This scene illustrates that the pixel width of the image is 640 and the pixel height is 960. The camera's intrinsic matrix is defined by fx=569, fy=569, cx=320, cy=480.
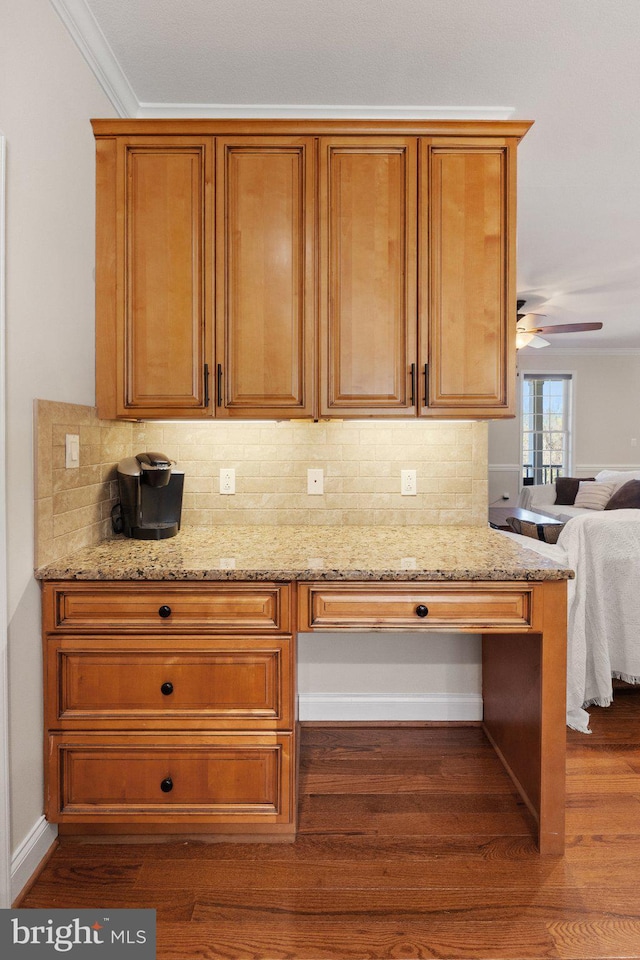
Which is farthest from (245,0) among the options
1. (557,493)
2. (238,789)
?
(557,493)

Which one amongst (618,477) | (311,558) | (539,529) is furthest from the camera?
(618,477)

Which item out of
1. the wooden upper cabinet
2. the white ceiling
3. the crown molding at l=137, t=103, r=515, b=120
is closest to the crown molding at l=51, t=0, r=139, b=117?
the white ceiling

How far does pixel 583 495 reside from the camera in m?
6.69

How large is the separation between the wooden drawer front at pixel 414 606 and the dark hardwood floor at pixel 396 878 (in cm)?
73

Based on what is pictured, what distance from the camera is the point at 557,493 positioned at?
7203 millimetres

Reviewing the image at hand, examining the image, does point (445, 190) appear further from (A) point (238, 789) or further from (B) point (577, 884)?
(B) point (577, 884)

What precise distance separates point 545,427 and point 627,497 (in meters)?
2.74

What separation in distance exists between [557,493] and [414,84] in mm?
5859

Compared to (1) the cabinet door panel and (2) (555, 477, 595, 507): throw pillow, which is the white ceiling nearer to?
(1) the cabinet door panel

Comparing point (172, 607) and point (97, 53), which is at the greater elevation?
point (97, 53)

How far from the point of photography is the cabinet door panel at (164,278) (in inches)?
84.6

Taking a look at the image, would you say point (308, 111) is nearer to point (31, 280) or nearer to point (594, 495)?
point (31, 280)

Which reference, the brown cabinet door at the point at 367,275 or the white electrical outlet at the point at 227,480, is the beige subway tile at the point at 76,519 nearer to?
the white electrical outlet at the point at 227,480

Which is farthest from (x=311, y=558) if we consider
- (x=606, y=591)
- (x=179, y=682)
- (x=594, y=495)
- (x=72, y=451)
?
(x=594, y=495)
